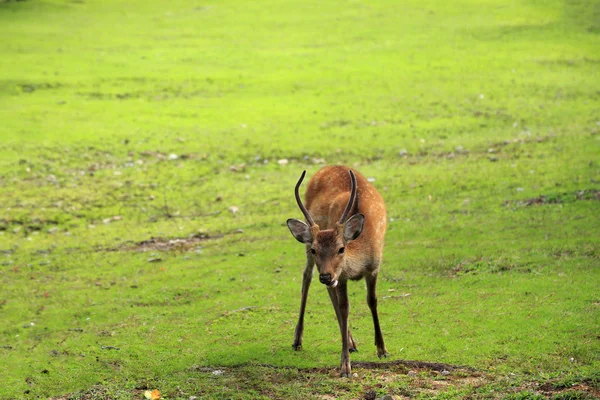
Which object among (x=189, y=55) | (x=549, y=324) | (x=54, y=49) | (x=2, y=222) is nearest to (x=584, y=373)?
(x=549, y=324)

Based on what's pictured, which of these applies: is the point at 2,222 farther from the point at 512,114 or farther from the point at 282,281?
the point at 512,114

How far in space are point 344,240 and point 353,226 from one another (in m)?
0.17

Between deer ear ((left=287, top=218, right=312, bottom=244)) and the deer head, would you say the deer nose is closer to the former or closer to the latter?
the deer head

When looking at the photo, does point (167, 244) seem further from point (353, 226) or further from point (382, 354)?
point (353, 226)

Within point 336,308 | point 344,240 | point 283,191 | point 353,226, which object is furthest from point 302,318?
point 283,191

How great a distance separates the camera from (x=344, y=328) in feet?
25.6

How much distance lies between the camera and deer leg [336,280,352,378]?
25.0 feet

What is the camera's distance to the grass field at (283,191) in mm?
8188

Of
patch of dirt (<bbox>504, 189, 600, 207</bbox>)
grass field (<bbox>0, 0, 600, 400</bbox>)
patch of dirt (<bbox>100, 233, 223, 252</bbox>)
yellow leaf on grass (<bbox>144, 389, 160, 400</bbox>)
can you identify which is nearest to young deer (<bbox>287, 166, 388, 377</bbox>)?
grass field (<bbox>0, 0, 600, 400</bbox>)

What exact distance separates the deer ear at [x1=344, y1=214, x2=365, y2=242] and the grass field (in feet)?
4.29

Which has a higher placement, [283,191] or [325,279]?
[325,279]

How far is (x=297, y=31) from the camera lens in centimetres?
2891

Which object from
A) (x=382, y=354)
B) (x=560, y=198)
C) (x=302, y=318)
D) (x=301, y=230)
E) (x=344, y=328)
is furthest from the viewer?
(x=560, y=198)

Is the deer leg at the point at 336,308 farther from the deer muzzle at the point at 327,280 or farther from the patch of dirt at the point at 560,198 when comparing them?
the patch of dirt at the point at 560,198
